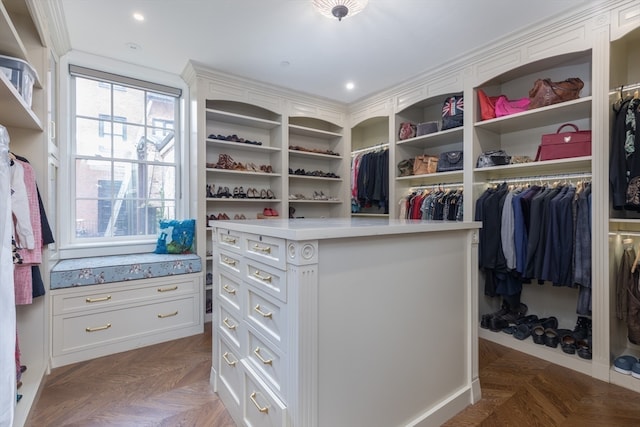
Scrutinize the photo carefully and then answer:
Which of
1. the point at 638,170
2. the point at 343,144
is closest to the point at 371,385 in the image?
the point at 638,170

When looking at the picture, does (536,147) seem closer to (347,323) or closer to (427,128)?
(427,128)

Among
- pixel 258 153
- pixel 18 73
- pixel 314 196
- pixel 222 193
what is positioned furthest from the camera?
pixel 314 196

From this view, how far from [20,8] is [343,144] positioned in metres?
3.30

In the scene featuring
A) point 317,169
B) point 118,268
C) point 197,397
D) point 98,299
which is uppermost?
point 317,169

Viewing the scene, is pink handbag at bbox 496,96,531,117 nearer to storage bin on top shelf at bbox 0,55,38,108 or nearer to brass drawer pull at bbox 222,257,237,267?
brass drawer pull at bbox 222,257,237,267

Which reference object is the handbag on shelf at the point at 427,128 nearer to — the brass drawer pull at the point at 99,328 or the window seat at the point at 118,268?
the window seat at the point at 118,268

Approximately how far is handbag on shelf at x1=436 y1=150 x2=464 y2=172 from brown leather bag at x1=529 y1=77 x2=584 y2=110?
74cm

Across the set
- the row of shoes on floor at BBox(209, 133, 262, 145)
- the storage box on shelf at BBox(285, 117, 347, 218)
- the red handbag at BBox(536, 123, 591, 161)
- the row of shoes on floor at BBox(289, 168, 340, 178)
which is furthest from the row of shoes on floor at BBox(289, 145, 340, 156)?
the red handbag at BBox(536, 123, 591, 161)

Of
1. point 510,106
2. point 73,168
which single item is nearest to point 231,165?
point 73,168

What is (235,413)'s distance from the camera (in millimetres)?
1662

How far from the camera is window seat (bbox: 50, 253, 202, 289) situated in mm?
2352

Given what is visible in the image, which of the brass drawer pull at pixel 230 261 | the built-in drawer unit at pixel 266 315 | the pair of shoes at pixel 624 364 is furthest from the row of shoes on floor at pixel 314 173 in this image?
the pair of shoes at pixel 624 364

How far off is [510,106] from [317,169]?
248 cm

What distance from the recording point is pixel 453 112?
120 inches
